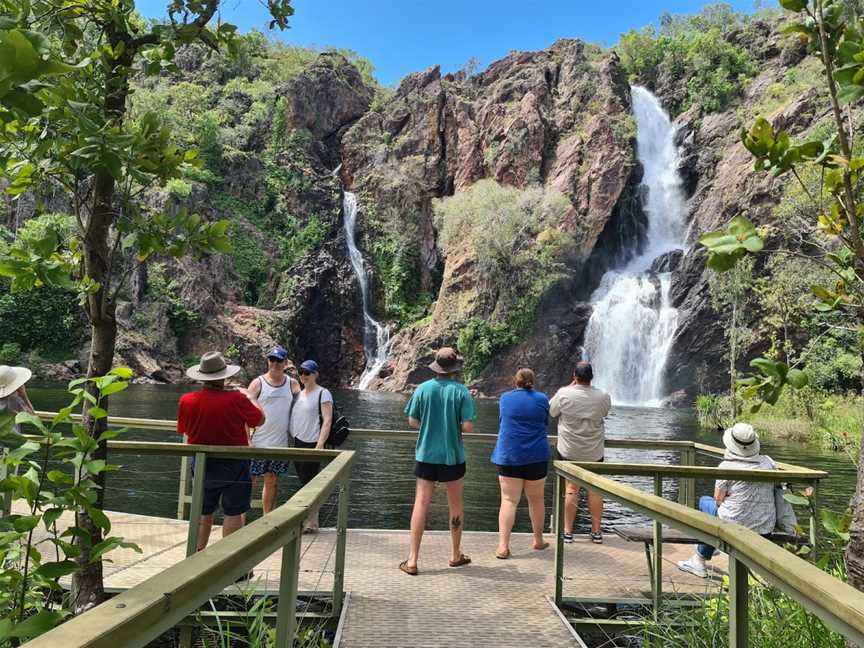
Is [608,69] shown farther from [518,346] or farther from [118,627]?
[118,627]

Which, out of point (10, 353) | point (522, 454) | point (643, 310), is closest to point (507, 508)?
point (522, 454)

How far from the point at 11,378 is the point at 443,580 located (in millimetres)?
3257

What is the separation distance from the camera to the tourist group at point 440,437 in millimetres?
4918

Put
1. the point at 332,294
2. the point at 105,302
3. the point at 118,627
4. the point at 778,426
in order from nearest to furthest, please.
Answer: the point at 118,627 → the point at 105,302 → the point at 778,426 → the point at 332,294

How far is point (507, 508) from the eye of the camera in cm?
556

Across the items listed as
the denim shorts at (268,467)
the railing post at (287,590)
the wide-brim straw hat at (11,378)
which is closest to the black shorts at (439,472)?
the denim shorts at (268,467)

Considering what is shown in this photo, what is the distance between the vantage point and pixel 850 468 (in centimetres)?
1650

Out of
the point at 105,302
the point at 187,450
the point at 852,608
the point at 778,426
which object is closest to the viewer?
the point at 852,608

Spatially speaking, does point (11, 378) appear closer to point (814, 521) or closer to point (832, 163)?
point (832, 163)

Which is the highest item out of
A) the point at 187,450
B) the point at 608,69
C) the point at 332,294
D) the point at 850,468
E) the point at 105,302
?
the point at 608,69

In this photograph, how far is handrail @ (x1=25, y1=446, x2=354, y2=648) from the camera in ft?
3.14

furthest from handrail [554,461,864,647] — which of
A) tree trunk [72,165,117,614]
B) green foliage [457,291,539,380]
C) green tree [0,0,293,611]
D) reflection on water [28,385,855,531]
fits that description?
green foliage [457,291,539,380]

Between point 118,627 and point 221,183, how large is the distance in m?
56.4

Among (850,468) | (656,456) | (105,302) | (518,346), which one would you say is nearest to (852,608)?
(105,302)
